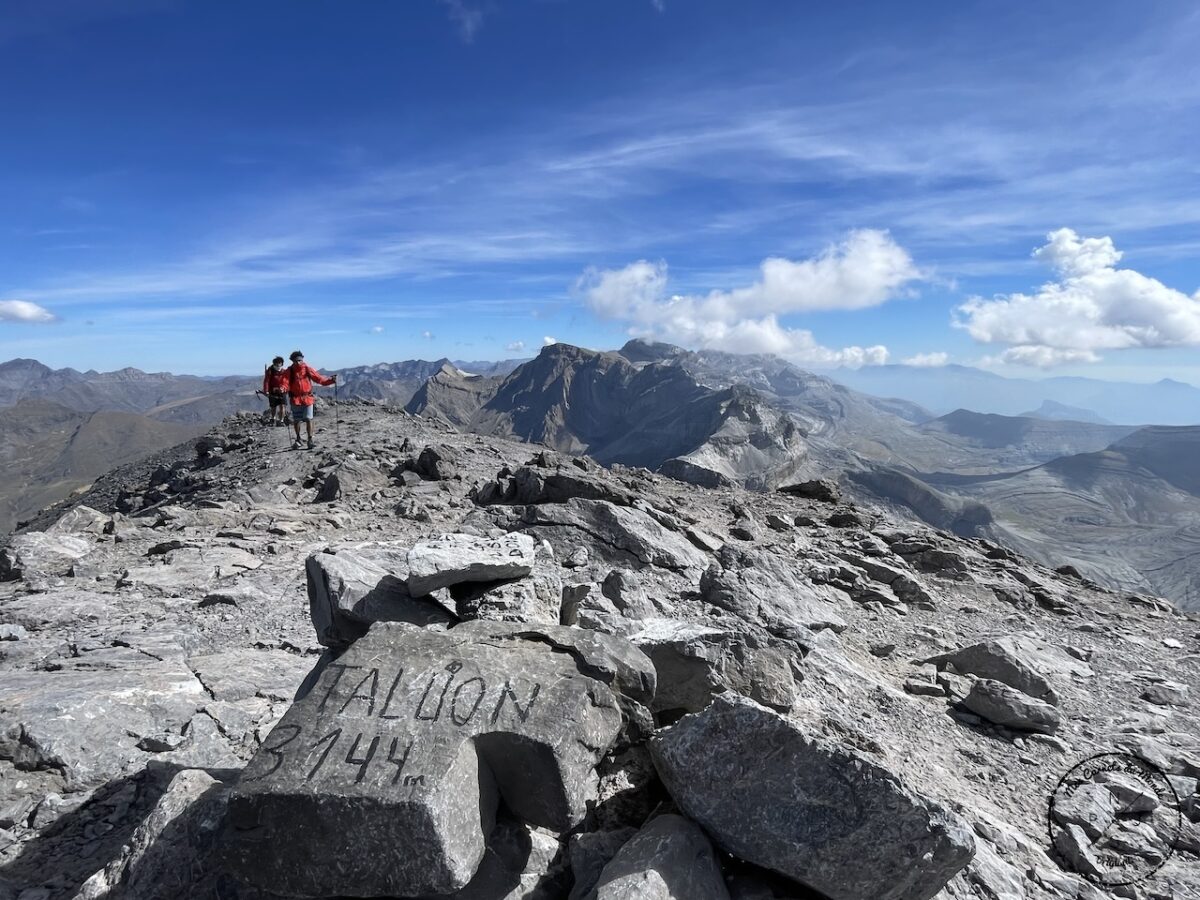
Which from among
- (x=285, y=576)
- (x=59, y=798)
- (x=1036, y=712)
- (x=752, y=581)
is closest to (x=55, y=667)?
(x=59, y=798)

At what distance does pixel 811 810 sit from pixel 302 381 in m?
26.7

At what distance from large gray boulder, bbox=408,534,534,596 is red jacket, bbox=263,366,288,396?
889 inches

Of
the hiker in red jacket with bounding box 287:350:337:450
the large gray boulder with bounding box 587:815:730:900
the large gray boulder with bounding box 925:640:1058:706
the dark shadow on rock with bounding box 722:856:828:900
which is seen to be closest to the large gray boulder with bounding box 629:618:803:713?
the dark shadow on rock with bounding box 722:856:828:900

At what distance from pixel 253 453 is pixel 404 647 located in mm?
28835

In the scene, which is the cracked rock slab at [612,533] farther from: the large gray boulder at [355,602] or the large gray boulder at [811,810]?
the large gray boulder at [811,810]

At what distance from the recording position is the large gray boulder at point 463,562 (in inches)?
323

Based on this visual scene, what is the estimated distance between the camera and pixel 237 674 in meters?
9.48

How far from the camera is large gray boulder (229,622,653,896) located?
478cm

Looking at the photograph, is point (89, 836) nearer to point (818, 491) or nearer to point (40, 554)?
point (40, 554)

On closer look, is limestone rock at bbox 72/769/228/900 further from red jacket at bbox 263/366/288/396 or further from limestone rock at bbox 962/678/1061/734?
red jacket at bbox 263/366/288/396

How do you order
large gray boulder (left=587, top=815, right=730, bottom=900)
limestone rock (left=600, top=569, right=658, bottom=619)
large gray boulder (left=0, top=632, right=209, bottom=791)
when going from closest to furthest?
large gray boulder (left=587, top=815, right=730, bottom=900)
large gray boulder (left=0, top=632, right=209, bottom=791)
limestone rock (left=600, top=569, right=658, bottom=619)

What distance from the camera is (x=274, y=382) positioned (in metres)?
30.0

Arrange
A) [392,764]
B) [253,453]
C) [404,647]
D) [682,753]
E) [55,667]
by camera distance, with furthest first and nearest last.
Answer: [253,453]
[55,667]
[404,647]
[682,753]
[392,764]

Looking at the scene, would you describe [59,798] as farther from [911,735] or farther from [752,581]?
Result: [752,581]
